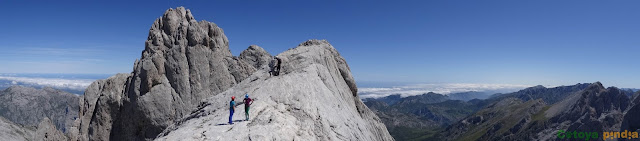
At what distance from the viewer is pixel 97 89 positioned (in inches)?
3194

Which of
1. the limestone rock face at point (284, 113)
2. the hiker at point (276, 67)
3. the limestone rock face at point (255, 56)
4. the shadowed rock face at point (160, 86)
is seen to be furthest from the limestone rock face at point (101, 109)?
the hiker at point (276, 67)

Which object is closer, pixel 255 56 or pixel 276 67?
pixel 276 67

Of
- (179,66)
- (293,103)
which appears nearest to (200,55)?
(179,66)

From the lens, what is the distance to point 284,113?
26.0 metres

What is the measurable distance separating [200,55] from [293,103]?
2280 inches

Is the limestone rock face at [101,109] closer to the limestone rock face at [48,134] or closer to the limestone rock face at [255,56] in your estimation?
the limestone rock face at [48,134]

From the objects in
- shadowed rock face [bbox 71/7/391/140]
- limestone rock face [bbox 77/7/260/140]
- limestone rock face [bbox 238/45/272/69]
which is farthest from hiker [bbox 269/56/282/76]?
limestone rock face [bbox 238/45/272/69]

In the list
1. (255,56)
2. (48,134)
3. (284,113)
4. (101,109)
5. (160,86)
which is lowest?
(48,134)

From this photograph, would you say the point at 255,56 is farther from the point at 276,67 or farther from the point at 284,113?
the point at 284,113

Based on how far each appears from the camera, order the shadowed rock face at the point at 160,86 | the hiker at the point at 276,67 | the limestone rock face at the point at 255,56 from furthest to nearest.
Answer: the limestone rock face at the point at 255,56 → the shadowed rock face at the point at 160,86 → the hiker at the point at 276,67

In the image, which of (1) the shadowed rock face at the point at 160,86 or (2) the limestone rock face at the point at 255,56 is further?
(2) the limestone rock face at the point at 255,56

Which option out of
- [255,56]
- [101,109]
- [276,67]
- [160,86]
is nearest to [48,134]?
[101,109]

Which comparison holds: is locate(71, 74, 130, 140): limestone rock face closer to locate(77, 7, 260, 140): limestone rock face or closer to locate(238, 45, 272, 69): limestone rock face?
locate(77, 7, 260, 140): limestone rock face

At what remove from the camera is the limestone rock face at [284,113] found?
22.1 meters
